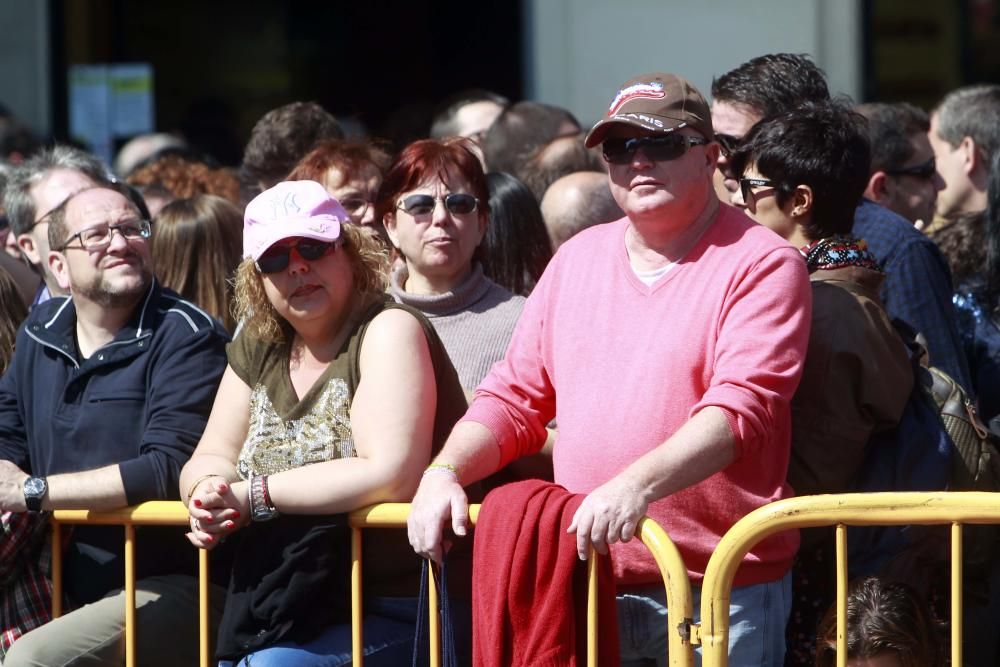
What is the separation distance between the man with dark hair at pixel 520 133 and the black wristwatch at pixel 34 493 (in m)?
3.16

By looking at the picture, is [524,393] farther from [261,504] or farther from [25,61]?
[25,61]

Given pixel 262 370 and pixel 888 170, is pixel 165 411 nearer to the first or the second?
pixel 262 370

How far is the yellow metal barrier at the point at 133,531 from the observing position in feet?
13.0

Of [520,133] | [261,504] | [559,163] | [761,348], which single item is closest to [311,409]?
[261,504]

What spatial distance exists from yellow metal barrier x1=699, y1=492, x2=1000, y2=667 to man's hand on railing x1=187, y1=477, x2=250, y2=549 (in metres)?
1.18

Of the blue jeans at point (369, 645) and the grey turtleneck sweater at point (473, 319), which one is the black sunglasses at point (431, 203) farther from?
the blue jeans at point (369, 645)

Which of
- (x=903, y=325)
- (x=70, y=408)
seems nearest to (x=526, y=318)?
(x=903, y=325)

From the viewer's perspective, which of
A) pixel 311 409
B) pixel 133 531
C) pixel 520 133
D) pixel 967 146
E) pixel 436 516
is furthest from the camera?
pixel 520 133

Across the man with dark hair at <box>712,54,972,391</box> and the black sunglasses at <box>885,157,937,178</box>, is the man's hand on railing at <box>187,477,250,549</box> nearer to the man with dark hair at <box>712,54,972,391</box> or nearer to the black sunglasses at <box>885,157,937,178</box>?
the man with dark hair at <box>712,54,972,391</box>

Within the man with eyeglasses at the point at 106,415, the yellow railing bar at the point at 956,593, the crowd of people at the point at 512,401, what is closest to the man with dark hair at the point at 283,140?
the crowd of people at the point at 512,401

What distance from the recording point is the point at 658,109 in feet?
11.8

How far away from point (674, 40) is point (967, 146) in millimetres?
4207

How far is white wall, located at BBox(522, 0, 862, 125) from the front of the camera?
33.8ft

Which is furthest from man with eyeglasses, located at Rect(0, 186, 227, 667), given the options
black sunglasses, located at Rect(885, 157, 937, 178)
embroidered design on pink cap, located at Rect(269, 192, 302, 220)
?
black sunglasses, located at Rect(885, 157, 937, 178)
